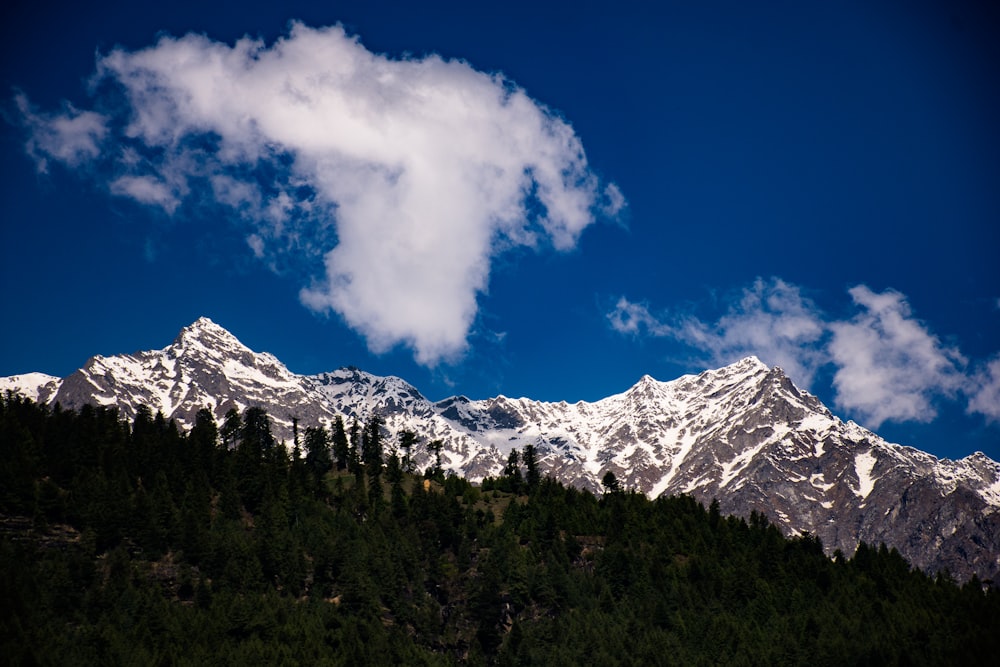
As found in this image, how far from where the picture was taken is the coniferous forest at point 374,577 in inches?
5167

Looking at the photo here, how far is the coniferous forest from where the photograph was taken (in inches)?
5167

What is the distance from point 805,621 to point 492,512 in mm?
64843

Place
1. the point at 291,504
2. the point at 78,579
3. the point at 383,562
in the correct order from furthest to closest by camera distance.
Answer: the point at 291,504 → the point at 383,562 → the point at 78,579

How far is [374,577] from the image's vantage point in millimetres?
157250

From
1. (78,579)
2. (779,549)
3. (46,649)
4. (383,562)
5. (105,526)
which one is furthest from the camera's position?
(779,549)

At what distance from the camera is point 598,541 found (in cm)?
18312

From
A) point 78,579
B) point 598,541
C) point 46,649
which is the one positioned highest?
point 598,541

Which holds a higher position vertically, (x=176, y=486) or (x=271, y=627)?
(x=176, y=486)

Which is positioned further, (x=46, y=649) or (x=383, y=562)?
(x=383, y=562)

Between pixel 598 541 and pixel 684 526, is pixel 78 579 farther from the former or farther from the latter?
pixel 684 526

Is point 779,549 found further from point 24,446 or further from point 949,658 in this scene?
point 24,446

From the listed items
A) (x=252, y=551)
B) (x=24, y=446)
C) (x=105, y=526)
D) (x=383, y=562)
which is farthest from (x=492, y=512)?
(x=24, y=446)

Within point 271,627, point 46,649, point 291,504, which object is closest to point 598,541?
point 291,504

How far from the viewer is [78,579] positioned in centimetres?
13300
